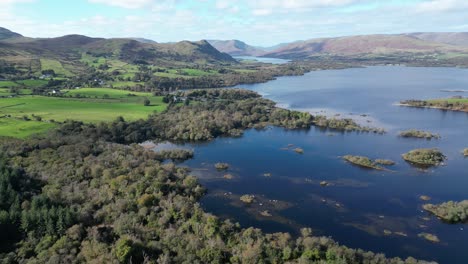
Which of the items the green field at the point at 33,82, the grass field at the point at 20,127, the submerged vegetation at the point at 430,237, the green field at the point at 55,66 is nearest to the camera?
the submerged vegetation at the point at 430,237

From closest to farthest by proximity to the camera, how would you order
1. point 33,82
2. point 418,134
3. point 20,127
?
point 20,127, point 418,134, point 33,82

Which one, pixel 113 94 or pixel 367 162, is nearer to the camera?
pixel 367 162

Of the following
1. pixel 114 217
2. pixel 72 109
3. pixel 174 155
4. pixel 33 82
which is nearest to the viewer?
pixel 114 217

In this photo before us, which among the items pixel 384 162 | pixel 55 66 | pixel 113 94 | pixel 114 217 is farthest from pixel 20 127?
pixel 55 66

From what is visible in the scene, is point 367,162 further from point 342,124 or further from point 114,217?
point 114,217

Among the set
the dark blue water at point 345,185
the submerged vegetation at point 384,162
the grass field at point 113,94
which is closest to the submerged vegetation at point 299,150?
the dark blue water at point 345,185

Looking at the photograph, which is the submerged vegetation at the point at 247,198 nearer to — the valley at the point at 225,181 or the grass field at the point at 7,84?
the valley at the point at 225,181
